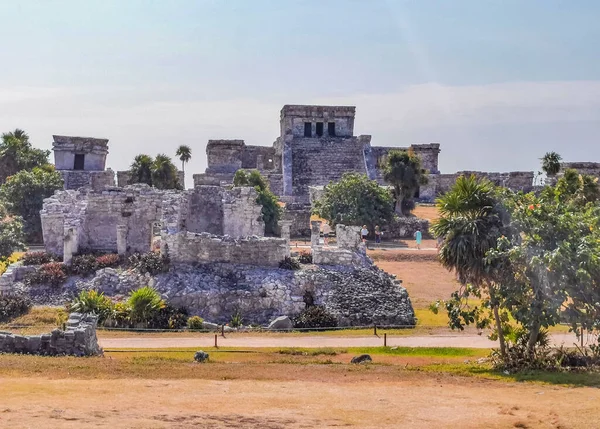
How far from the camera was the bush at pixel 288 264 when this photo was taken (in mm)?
31688

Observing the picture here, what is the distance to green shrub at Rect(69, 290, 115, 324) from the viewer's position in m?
28.4

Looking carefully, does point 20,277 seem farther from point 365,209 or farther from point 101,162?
point 101,162

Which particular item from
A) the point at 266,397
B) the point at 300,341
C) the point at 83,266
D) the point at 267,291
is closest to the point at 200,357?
the point at 300,341

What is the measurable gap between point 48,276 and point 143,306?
510cm

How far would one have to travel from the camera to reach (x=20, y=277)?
31.8 m

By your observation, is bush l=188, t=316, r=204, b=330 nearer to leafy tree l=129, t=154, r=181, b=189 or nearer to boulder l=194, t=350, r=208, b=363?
boulder l=194, t=350, r=208, b=363

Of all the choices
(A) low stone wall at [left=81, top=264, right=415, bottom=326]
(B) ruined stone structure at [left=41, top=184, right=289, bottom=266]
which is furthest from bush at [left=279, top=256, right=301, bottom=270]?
(A) low stone wall at [left=81, top=264, right=415, bottom=326]

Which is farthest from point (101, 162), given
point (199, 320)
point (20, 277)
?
point (199, 320)

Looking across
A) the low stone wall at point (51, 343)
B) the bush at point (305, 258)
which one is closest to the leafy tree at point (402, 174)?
the bush at point (305, 258)

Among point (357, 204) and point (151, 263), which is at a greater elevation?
point (357, 204)

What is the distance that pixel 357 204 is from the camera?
161ft

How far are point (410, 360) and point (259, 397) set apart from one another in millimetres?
7037

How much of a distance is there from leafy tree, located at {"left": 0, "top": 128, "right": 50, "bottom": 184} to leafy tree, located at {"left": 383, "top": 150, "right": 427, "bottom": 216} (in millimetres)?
23926

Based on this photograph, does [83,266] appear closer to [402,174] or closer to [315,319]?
[315,319]
